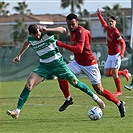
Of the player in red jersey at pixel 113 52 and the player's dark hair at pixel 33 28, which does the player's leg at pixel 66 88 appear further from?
the player in red jersey at pixel 113 52

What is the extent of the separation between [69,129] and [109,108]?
3.05m

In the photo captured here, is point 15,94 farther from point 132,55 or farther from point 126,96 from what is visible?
point 132,55

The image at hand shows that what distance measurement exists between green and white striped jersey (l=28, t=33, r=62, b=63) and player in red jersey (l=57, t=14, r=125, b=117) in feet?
0.84

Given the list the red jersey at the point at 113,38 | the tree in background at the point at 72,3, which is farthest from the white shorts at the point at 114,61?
the tree in background at the point at 72,3

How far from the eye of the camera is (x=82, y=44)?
402 inches

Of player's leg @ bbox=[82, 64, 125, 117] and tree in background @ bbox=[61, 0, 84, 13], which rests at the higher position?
player's leg @ bbox=[82, 64, 125, 117]

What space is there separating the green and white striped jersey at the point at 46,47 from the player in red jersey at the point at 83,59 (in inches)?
10.1

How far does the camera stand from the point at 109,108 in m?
11.9

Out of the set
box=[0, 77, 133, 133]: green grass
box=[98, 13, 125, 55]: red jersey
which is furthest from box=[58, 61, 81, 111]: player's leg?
box=[98, 13, 125, 55]: red jersey

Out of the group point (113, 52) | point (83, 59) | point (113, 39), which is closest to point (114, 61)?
point (113, 52)

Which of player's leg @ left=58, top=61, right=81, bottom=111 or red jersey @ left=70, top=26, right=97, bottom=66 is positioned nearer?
red jersey @ left=70, top=26, right=97, bottom=66

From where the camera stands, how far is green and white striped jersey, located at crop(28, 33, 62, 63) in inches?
393

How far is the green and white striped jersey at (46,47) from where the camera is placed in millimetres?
9977

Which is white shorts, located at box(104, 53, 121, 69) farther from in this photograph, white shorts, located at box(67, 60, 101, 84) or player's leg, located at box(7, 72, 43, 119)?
player's leg, located at box(7, 72, 43, 119)
